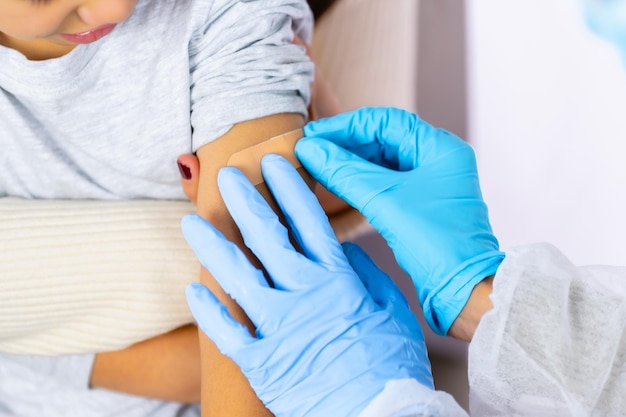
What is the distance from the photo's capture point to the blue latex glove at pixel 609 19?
4.94 feet

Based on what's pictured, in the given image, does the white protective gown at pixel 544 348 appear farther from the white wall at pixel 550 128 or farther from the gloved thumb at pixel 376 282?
the white wall at pixel 550 128

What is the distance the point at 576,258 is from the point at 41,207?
1131 mm

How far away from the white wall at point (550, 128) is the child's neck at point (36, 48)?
0.98 meters

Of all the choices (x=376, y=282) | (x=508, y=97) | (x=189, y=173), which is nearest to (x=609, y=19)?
(x=508, y=97)

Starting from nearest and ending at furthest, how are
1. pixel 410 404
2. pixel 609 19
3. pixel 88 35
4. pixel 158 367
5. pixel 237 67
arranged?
pixel 410 404, pixel 88 35, pixel 237 67, pixel 158 367, pixel 609 19

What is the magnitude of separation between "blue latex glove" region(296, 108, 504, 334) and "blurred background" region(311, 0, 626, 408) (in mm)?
433

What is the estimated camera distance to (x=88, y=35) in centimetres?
93

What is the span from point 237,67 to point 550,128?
0.86 metres

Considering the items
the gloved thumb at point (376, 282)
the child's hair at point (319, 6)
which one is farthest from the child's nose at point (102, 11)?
the child's hair at point (319, 6)

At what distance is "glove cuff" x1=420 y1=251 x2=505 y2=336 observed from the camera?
95 centimetres

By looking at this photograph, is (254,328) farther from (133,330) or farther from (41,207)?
(41,207)

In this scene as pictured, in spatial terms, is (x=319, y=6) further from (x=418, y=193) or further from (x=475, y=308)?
(x=475, y=308)

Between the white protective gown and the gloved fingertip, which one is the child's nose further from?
the white protective gown

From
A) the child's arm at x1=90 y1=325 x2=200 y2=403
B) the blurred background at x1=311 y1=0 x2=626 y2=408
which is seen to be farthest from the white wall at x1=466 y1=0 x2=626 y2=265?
the child's arm at x1=90 y1=325 x2=200 y2=403
